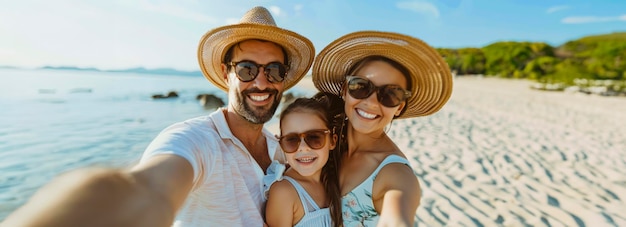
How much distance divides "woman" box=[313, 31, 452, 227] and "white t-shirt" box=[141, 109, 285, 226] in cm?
54

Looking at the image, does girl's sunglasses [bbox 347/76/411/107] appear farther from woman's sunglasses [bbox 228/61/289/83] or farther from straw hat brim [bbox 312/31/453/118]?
woman's sunglasses [bbox 228/61/289/83]

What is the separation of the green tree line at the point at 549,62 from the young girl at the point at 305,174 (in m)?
32.4

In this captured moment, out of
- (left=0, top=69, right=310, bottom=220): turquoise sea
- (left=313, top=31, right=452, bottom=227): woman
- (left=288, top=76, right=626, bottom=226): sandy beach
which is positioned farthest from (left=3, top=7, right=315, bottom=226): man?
(left=288, top=76, right=626, bottom=226): sandy beach

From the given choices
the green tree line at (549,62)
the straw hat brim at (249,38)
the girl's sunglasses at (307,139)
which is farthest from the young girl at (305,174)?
the green tree line at (549,62)

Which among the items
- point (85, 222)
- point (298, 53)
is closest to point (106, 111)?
point (298, 53)

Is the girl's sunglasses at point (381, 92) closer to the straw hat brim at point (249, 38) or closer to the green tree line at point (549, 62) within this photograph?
the straw hat brim at point (249, 38)

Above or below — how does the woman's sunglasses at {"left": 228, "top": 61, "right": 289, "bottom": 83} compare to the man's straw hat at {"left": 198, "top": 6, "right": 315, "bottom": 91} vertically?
below

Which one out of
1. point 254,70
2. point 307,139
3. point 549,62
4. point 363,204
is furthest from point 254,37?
point 549,62

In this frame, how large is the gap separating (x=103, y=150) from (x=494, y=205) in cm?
954

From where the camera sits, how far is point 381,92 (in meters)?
2.15

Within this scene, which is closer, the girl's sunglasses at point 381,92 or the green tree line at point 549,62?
the girl's sunglasses at point 381,92

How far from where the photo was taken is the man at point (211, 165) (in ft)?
2.68

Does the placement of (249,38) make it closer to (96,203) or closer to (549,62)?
(96,203)

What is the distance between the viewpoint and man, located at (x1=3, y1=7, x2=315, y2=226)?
2.68 feet
